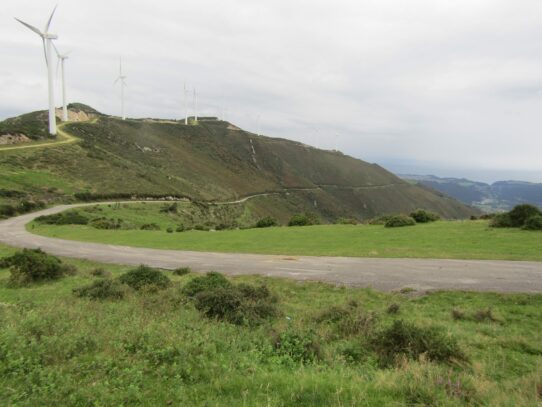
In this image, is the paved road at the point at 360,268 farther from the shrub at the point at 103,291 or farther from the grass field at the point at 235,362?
the shrub at the point at 103,291

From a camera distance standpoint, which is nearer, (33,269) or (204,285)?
(204,285)

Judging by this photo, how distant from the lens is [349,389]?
533 cm

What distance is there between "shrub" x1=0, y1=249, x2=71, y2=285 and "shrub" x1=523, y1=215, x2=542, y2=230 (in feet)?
86.1

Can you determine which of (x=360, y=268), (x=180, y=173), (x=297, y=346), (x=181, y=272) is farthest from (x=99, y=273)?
(x=180, y=173)

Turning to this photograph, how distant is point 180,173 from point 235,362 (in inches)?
4167

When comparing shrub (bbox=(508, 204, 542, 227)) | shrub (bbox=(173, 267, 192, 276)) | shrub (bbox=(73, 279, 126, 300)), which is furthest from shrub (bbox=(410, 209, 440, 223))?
shrub (bbox=(73, 279, 126, 300))

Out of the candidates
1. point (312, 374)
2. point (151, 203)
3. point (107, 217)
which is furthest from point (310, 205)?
point (312, 374)

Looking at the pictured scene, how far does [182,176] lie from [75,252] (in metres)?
80.7

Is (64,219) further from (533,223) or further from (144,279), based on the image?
(533,223)

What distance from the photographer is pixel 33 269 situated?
57.1 ft

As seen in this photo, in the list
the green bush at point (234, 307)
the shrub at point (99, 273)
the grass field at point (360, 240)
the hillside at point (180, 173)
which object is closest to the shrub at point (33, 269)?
the shrub at point (99, 273)


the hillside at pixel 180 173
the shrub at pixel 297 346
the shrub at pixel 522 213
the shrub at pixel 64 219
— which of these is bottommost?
the shrub at pixel 297 346

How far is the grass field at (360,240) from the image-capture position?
2020 cm

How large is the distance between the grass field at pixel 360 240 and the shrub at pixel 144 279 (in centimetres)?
1020
